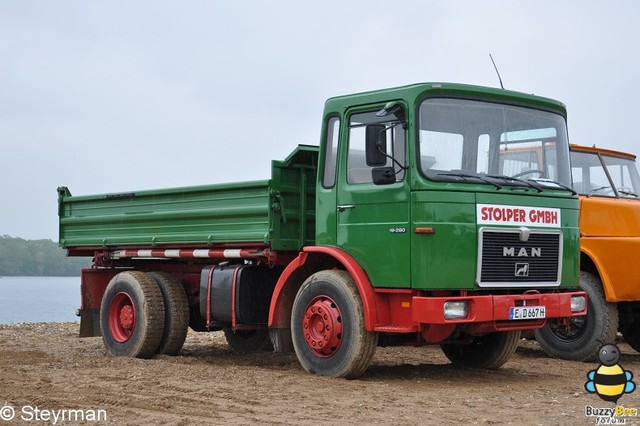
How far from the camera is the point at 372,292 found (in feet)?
29.8

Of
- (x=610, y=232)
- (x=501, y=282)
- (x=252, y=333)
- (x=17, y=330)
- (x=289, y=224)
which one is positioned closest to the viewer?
(x=501, y=282)

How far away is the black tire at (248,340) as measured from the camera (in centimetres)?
1268

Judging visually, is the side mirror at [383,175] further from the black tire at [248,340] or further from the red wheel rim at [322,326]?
the black tire at [248,340]

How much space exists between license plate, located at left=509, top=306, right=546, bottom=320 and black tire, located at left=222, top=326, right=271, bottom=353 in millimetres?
4411

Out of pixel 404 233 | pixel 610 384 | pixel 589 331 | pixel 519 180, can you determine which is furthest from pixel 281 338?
pixel 589 331

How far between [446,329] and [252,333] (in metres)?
4.36

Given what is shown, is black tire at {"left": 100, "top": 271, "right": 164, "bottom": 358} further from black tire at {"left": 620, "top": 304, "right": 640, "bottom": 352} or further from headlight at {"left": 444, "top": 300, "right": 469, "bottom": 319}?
black tire at {"left": 620, "top": 304, "right": 640, "bottom": 352}

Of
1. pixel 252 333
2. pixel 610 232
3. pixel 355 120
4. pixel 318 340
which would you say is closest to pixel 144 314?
pixel 252 333

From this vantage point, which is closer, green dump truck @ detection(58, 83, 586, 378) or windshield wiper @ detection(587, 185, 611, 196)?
green dump truck @ detection(58, 83, 586, 378)

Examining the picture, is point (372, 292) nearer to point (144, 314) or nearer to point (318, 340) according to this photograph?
point (318, 340)

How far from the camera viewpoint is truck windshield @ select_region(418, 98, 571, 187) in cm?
895

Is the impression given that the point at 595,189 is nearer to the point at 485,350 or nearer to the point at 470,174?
the point at 485,350

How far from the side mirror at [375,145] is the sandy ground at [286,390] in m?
2.05

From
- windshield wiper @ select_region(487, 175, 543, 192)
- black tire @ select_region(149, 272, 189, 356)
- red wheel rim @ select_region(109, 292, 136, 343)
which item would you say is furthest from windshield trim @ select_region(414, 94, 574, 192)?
red wheel rim @ select_region(109, 292, 136, 343)
